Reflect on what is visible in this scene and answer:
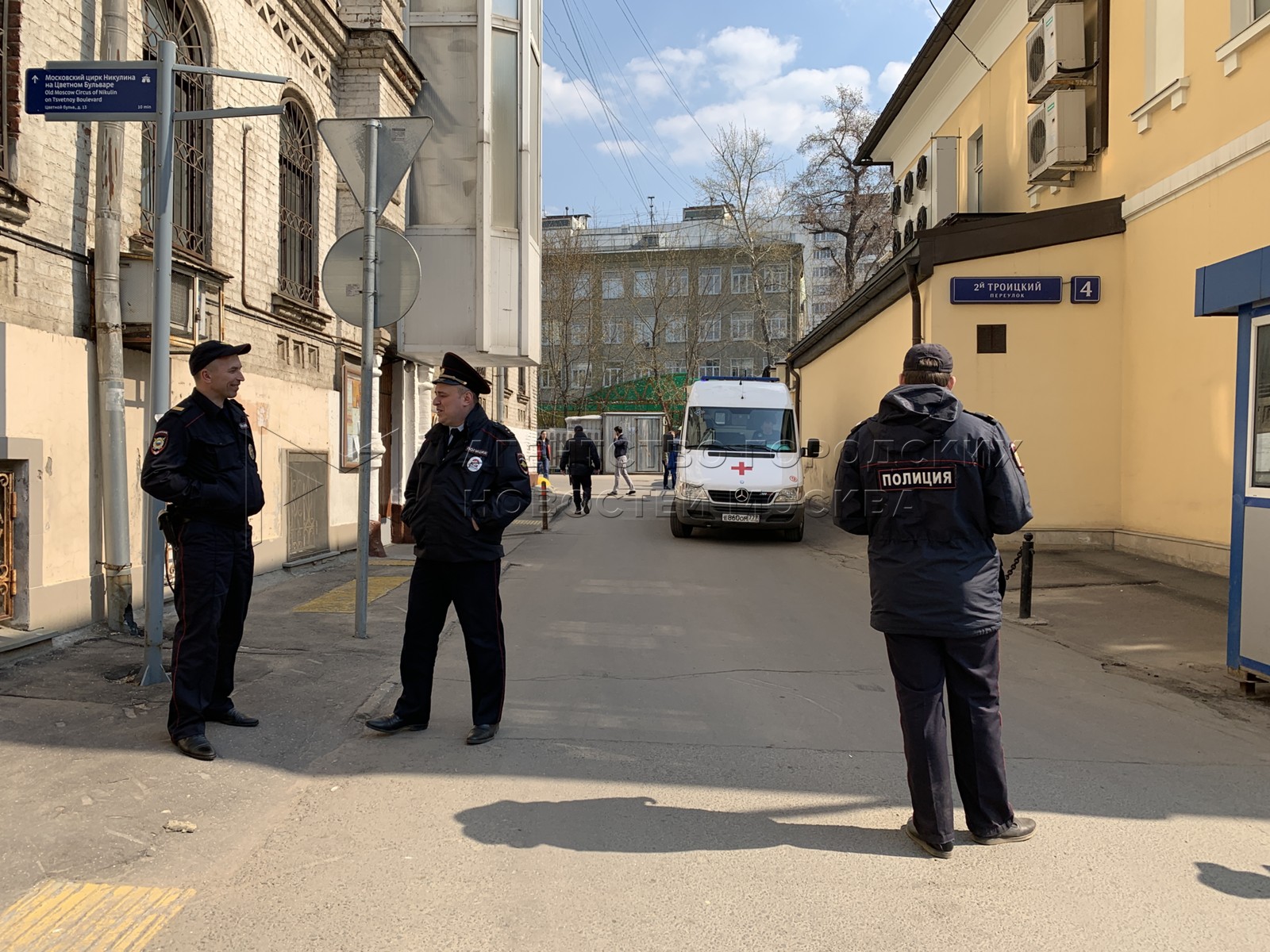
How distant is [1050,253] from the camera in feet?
42.7

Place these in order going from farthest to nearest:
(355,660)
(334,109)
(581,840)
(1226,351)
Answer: (334,109)
(1226,351)
(355,660)
(581,840)

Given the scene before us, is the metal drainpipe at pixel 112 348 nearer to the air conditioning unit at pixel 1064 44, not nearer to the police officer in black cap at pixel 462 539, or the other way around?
the police officer in black cap at pixel 462 539

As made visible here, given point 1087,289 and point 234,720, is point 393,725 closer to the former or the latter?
point 234,720

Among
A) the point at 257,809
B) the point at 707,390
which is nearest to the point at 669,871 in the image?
the point at 257,809

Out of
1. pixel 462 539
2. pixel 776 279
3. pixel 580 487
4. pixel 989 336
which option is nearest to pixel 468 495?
pixel 462 539

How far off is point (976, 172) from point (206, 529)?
57.4ft

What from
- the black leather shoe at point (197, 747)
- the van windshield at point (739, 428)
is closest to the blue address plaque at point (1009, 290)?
the van windshield at point (739, 428)

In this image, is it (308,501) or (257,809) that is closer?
(257,809)

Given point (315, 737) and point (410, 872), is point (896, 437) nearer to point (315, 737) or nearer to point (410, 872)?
point (410, 872)

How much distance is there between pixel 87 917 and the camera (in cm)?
299

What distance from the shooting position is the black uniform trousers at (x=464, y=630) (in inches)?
193

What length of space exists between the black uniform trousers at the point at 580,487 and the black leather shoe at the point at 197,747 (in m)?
15.9

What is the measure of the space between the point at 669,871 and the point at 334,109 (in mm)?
11818

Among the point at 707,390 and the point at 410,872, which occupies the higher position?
the point at 707,390
